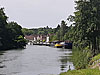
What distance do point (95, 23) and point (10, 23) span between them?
8169 cm

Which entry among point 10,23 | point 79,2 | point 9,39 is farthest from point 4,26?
point 79,2

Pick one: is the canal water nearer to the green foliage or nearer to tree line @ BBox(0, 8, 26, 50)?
the green foliage

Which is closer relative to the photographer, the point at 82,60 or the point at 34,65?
the point at 82,60

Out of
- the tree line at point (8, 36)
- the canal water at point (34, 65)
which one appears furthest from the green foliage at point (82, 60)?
the tree line at point (8, 36)

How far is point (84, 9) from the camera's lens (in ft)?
180

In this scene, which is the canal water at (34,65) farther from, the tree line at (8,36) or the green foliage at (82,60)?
the tree line at (8,36)

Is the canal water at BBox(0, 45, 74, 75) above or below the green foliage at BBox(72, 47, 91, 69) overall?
below

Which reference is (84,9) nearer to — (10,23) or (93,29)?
(93,29)

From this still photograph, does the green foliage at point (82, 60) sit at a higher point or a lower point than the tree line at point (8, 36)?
lower

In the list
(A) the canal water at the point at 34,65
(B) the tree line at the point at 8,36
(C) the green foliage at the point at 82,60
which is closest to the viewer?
(A) the canal water at the point at 34,65

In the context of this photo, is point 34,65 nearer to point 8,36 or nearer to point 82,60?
point 82,60

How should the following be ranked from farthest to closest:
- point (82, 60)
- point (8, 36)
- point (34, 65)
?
1. point (8, 36)
2. point (34, 65)
3. point (82, 60)

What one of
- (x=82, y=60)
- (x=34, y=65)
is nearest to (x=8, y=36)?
(x=34, y=65)

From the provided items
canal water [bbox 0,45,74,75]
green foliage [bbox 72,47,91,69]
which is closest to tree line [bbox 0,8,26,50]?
canal water [bbox 0,45,74,75]
